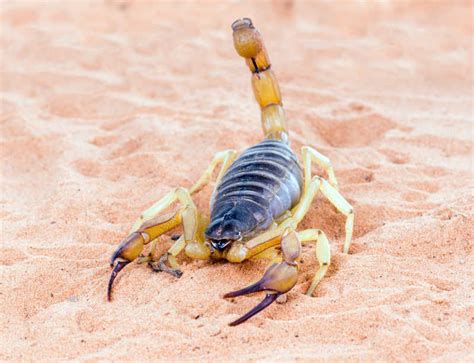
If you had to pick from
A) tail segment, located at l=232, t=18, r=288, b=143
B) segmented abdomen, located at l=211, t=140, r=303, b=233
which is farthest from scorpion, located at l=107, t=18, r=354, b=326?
tail segment, located at l=232, t=18, r=288, b=143

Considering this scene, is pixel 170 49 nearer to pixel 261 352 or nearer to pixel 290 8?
pixel 290 8

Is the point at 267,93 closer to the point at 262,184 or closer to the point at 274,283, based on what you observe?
the point at 262,184

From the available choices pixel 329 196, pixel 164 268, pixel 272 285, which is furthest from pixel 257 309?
pixel 329 196

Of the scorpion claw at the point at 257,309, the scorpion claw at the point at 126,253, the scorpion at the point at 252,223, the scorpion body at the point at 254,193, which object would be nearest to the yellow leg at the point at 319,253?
the scorpion at the point at 252,223

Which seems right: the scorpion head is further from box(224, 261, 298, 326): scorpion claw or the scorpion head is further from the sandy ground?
box(224, 261, 298, 326): scorpion claw

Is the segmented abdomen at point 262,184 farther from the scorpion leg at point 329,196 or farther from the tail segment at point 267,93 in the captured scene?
the tail segment at point 267,93

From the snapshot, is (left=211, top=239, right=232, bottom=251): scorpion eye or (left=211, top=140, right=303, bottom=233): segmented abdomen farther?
(left=211, top=140, right=303, bottom=233): segmented abdomen
